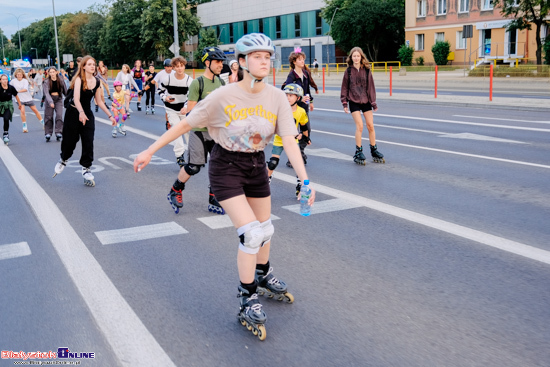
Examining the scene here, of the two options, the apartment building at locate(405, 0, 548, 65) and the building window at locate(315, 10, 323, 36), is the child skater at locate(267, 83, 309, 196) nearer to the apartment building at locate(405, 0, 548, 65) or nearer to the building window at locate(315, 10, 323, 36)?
the apartment building at locate(405, 0, 548, 65)

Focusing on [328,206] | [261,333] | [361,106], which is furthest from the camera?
[361,106]

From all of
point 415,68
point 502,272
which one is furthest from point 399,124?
point 415,68

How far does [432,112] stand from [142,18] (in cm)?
6389

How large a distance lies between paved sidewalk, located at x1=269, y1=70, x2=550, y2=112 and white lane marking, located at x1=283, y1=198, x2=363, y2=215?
13766mm

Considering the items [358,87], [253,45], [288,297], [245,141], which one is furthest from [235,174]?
[358,87]

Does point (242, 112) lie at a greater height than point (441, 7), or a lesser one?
lesser

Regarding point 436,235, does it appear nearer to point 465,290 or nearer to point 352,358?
point 465,290

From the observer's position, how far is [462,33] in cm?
4853

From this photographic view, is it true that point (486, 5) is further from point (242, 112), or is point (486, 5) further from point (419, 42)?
point (242, 112)

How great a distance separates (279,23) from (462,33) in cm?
3394

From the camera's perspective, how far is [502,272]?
5.08m

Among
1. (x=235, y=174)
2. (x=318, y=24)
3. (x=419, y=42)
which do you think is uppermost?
(x=318, y=24)

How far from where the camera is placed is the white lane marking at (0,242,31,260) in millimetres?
5938

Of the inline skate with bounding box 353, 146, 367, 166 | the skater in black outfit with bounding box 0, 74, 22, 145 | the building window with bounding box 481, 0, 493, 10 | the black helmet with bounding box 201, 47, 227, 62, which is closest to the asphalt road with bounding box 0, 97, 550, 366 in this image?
the inline skate with bounding box 353, 146, 367, 166
